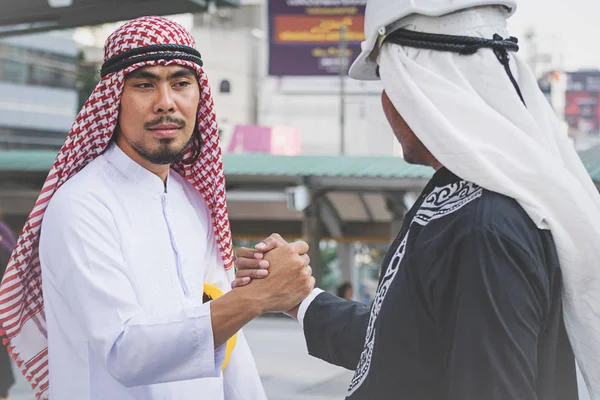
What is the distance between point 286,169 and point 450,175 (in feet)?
37.8

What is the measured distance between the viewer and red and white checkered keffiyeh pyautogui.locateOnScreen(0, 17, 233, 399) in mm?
2199

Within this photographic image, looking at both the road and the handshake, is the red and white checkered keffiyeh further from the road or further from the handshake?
the road

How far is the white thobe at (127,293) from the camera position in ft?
6.28

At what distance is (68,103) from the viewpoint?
38.4 m

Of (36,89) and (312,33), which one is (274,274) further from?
(36,89)

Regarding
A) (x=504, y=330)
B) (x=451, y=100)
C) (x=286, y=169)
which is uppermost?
(x=451, y=100)

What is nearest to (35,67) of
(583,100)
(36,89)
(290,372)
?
(36,89)

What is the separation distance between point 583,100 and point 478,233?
218 ft

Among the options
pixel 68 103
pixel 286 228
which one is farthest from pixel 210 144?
pixel 68 103

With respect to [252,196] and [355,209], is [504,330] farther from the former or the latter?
[355,209]

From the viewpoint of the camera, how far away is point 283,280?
2.02 m

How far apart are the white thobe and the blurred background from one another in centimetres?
139

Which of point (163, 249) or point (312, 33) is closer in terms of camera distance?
point (163, 249)

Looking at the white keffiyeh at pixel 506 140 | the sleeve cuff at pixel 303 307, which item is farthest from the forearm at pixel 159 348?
the white keffiyeh at pixel 506 140
